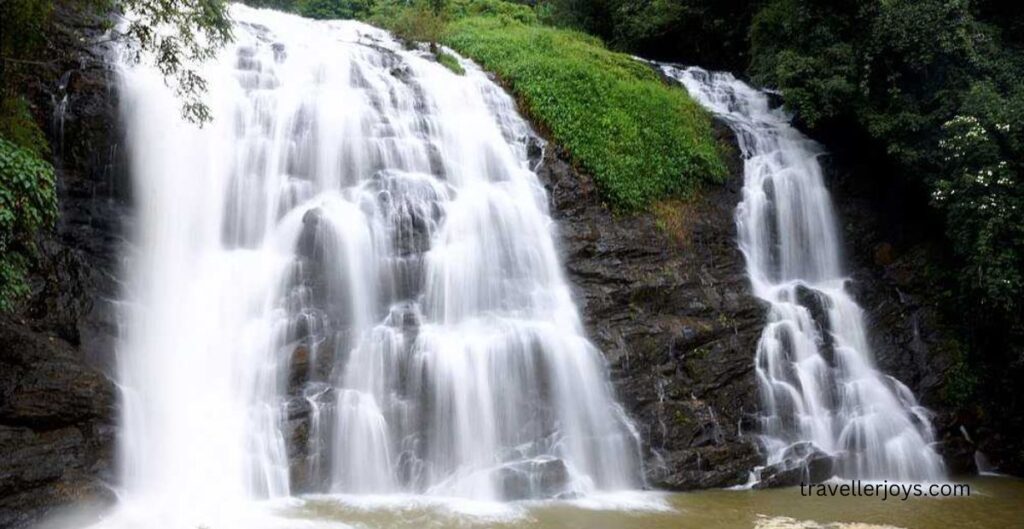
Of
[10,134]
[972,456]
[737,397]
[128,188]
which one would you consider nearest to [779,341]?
[737,397]

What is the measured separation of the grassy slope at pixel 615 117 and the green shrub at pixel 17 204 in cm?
837

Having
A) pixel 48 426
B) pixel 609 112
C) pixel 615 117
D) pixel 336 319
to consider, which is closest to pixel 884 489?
pixel 336 319

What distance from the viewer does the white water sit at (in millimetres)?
8672

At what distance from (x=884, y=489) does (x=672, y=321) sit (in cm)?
362

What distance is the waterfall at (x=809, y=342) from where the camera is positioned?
10.7 meters

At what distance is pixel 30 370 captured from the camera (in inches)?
306

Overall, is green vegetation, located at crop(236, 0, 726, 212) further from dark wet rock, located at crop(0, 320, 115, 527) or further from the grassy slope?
dark wet rock, located at crop(0, 320, 115, 527)

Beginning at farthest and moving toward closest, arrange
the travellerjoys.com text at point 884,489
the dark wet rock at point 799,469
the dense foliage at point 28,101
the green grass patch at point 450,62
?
the green grass patch at point 450,62 < the dark wet rock at point 799,469 < the travellerjoys.com text at point 884,489 < the dense foliage at point 28,101

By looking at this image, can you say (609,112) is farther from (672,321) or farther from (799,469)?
(799,469)

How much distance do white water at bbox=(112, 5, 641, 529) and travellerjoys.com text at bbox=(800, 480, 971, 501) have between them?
2.52m

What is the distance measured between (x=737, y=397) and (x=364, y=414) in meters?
5.41

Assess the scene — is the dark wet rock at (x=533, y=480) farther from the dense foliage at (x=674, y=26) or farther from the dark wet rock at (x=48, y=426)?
the dense foliage at (x=674, y=26)

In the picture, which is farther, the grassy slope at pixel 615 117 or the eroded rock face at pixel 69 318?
the grassy slope at pixel 615 117

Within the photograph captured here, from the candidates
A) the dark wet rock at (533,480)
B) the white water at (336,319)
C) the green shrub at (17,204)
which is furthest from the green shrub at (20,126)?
the dark wet rock at (533,480)
